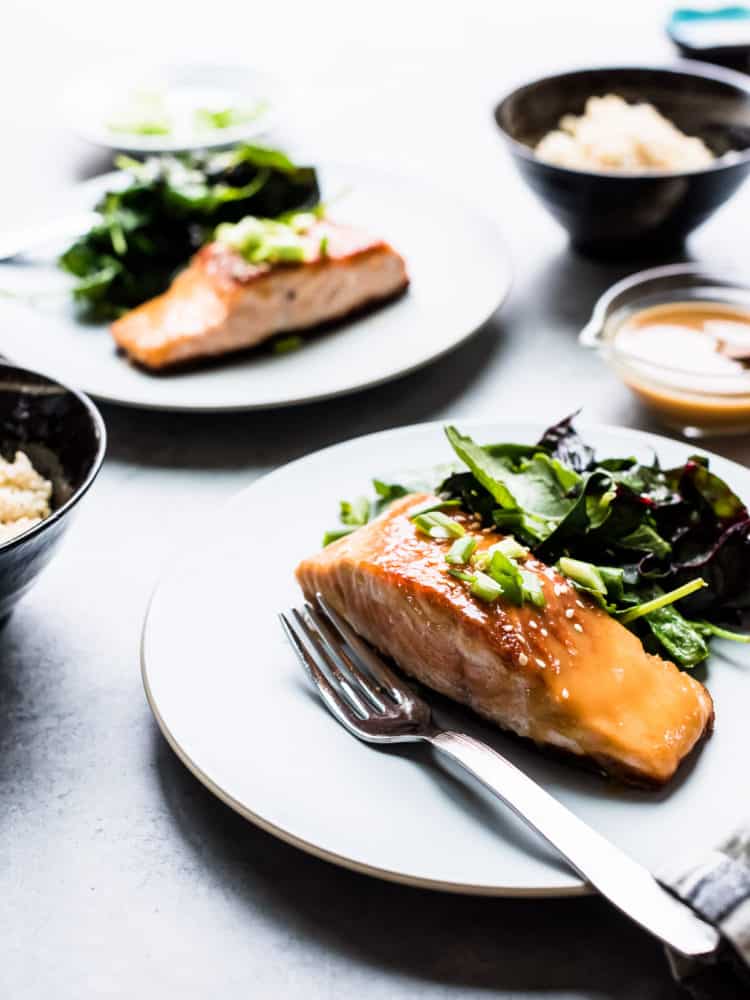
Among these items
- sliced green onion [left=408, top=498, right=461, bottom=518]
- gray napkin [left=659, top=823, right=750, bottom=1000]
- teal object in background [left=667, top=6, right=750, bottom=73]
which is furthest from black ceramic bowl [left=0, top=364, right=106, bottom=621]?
teal object in background [left=667, top=6, right=750, bottom=73]

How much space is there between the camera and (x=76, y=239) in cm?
336

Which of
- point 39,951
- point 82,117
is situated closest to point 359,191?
point 82,117

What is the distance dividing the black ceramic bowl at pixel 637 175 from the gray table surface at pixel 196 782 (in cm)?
18

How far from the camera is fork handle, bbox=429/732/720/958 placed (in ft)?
4.48

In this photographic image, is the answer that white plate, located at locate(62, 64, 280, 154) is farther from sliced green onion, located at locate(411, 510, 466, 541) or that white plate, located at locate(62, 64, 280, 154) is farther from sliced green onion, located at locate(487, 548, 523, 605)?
sliced green onion, located at locate(487, 548, 523, 605)

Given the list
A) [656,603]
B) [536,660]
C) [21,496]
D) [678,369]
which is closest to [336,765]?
[536,660]

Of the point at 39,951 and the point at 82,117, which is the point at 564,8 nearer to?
the point at 82,117

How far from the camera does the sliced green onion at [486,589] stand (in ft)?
5.86

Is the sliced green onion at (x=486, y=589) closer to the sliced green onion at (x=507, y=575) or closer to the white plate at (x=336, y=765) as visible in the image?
the sliced green onion at (x=507, y=575)

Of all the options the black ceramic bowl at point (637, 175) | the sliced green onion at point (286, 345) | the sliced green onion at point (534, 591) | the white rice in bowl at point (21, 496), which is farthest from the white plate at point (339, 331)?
the sliced green onion at point (534, 591)

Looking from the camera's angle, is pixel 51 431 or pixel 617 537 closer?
pixel 617 537

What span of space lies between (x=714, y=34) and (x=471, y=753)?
3.88 m

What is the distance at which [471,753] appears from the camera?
5.47 ft

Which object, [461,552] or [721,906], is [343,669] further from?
[721,906]
